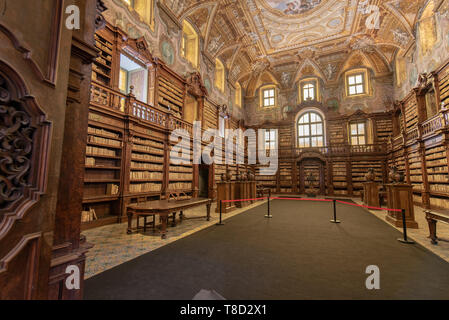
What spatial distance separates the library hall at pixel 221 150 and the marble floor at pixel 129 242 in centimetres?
5

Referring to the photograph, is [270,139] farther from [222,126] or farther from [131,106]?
[131,106]

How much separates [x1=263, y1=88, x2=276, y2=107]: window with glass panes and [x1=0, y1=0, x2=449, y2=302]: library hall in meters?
0.13

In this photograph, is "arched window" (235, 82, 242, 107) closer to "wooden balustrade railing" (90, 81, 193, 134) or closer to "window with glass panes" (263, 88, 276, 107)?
"window with glass panes" (263, 88, 276, 107)

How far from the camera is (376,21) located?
1154cm

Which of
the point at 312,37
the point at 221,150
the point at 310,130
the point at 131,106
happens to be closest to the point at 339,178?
the point at 310,130

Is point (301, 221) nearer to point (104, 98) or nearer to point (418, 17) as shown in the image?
point (104, 98)

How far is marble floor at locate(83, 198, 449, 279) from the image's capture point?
298 cm

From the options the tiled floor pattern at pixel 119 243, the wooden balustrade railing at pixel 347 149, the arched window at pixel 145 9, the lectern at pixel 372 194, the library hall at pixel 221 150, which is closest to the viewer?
the library hall at pixel 221 150

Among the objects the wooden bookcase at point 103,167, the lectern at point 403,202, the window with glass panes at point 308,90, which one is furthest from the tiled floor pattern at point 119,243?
the window with glass panes at point 308,90

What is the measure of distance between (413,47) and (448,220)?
41.1 feet

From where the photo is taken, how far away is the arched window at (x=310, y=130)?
15.5 m

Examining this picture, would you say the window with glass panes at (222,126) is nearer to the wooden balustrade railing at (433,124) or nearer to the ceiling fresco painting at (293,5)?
the ceiling fresco painting at (293,5)

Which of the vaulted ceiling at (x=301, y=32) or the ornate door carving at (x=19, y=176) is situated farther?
the vaulted ceiling at (x=301, y=32)

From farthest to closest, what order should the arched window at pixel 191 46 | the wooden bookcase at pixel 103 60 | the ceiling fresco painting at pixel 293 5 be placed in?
the ceiling fresco painting at pixel 293 5 < the arched window at pixel 191 46 < the wooden bookcase at pixel 103 60
